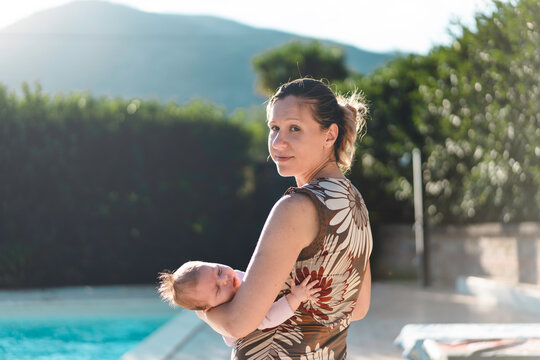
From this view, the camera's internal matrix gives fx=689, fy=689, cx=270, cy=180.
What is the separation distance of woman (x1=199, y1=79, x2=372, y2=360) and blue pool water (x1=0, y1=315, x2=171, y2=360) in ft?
20.7

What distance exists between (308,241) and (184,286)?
400 millimetres

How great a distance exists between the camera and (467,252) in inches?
415

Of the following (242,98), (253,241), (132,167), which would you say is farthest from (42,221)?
(242,98)

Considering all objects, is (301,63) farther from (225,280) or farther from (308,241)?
(308,241)

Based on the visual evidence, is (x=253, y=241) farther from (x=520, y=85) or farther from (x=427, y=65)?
(x=520, y=85)

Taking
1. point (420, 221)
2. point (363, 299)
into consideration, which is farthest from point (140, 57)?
point (363, 299)

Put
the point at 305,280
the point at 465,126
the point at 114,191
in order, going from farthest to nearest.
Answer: the point at 114,191 < the point at 465,126 < the point at 305,280

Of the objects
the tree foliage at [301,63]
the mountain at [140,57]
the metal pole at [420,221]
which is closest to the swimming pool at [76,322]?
the metal pole at [420,221]

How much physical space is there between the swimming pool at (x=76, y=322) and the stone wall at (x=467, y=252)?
4.55 m

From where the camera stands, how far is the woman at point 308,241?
1.56 meters

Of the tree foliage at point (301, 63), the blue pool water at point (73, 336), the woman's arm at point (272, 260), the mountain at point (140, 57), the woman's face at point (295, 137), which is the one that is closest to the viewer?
the woman's arm at point (272, 260)

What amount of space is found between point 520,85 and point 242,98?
3211 inches

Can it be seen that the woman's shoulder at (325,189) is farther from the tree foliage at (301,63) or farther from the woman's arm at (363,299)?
the tree foliage at (301,63)

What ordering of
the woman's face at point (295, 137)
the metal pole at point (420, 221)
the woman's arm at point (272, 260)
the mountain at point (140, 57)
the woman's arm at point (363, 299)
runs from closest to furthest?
the woman's arm at point (272, 260)
the woman's face at point (295, 137)
the woman's arm at point (363, 299)
the metal pole at point (420, 221)
the mountain at point (140, 57)
